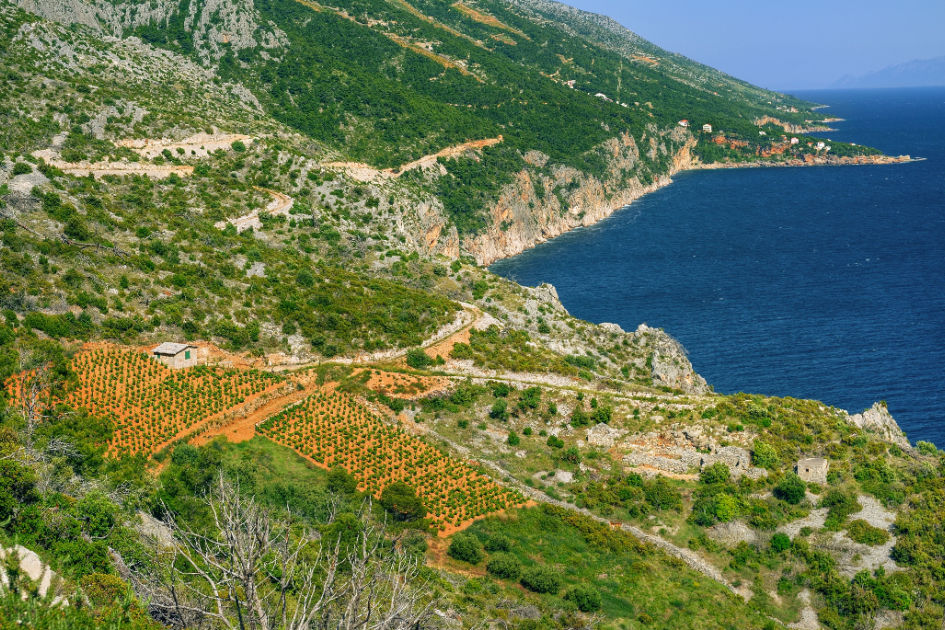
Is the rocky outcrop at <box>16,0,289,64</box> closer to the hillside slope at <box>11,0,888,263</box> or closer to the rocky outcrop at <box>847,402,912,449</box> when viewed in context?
the hillside slope at <box>11,0,888,263</box>

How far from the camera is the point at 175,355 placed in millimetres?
44656

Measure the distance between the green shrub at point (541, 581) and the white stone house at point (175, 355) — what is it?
26.8 meters

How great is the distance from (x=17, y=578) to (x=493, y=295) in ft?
200

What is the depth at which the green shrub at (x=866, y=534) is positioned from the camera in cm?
3881

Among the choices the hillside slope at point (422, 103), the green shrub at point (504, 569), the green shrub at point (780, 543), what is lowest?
the green shrub at point (504, 569)

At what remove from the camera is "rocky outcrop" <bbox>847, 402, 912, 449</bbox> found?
52.5 metres

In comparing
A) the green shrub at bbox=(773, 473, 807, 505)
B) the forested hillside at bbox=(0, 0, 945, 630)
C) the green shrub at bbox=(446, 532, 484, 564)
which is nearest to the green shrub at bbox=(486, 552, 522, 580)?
the forested hillside at bbox=(0, 0, 945, 630)

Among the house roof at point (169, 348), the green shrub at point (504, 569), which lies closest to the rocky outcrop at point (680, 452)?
the green shrub at point (504, 569)

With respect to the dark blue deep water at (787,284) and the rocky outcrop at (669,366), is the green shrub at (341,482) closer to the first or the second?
the rocky outcrop at (669,366)

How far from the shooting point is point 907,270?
115m

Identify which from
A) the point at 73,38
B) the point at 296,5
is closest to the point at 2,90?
the point at 73,38


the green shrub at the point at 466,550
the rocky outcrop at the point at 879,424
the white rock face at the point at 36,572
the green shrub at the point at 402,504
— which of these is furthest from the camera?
the rocky outcrop at the point at 879,424

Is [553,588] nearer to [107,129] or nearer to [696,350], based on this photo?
[696,350]

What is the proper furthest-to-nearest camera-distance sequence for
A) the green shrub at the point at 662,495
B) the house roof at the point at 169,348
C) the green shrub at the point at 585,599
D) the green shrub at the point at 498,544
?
the house roof at the point at 169,348 < the green shrub at the point at 662,495 < the green shrub at the point at 498,544 < the green shrub at the point at 585,599
